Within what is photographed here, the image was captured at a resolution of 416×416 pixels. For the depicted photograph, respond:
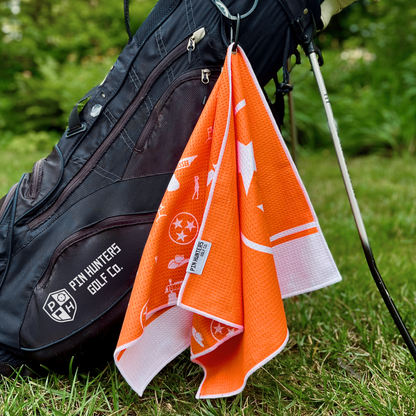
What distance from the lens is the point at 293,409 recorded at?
1.09m

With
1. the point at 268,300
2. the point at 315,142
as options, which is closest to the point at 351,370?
the point at 268,300

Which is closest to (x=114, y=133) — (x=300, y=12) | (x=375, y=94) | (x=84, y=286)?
(x=84, y=286)

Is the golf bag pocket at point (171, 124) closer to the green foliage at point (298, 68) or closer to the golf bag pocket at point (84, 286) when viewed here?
the golf bag pocket at point (84, 286)

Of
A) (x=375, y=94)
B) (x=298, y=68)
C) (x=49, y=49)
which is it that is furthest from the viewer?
(x=49, y=49)

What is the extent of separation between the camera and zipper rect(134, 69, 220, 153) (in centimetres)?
109

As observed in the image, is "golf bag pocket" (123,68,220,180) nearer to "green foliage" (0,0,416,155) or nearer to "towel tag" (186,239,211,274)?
"towel tag" (186,239,211,274)

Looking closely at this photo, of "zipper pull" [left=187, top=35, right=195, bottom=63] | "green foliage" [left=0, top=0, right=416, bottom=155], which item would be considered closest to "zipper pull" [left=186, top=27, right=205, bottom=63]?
"zipper pull" [left=187, top=35, right=195, bottom=63]

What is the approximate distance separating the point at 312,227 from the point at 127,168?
1.74 feet

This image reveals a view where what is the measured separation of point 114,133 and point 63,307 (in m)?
0.51

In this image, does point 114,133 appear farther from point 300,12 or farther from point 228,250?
point 300,12

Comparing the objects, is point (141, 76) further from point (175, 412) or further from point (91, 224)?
point (175, 412)

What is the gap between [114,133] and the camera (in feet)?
3.74

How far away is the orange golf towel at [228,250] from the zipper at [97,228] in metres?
0.14

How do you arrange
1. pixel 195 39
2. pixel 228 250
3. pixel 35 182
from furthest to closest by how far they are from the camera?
1. pixel 35 182
2. pixel 195 39
3. pixel 228 250
